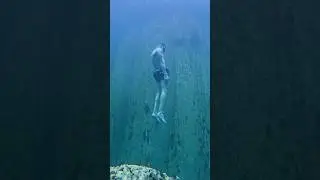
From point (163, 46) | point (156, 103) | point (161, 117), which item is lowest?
point (161, 117)

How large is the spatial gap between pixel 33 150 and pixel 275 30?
5.99 feet

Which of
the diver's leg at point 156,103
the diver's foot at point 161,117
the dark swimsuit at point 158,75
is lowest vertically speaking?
the diver's foot at point 161,117

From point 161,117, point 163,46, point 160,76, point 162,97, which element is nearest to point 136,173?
→ point 161,117

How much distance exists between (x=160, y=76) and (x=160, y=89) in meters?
0.10

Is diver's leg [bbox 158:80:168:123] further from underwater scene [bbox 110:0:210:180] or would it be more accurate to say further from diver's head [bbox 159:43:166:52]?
diver's head [bbox 159:43:166:52]

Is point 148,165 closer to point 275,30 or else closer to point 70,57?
point 70,57

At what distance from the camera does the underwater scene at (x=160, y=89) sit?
369cm

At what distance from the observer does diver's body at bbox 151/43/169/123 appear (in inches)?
148

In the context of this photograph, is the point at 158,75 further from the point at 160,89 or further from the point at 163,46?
the point at 163,46

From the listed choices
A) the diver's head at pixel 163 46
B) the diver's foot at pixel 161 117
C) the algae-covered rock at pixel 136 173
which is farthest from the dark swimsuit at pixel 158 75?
the algae-covered rock at pixel 136 173

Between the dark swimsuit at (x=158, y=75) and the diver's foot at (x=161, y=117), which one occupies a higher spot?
the dark swimsuit at (x=158, y=75)

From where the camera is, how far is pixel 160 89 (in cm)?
377

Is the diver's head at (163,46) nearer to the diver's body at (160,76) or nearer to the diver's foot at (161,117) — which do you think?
the diver's body at (160,76)

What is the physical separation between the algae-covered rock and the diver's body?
1.33ft
